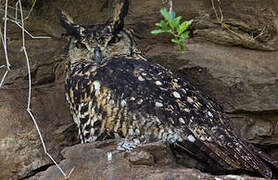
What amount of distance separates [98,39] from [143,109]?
70 cm

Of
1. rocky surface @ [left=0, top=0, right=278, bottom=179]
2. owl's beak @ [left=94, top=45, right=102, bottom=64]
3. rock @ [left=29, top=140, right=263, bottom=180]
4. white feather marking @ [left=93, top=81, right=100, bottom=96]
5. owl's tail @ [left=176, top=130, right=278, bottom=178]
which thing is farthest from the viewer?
rocky surface @ [left=0, top=0, right=278, bottom=179]

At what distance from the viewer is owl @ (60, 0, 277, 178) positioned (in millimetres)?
2592

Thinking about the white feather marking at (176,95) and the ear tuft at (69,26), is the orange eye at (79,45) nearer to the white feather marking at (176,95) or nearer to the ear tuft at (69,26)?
the ear tuft at (69,26)

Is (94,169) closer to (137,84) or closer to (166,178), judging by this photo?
(166,178)

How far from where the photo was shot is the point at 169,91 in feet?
9.32

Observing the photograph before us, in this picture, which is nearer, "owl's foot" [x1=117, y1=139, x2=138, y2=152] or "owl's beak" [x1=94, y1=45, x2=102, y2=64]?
"owl's foot" [x1=117, y1=139, x2=138, y2=152]

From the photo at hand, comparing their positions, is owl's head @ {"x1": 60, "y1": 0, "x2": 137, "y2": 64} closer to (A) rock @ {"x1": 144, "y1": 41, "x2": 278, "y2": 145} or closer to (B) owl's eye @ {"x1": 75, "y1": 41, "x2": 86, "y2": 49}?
(B) owl's eye @ {"x1": 75, "y1": 41, "x2": 86, "y2": 49}

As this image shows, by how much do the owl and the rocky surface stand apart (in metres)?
0.38

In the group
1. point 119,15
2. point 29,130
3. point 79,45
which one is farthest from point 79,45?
point 29,130

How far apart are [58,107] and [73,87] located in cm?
49

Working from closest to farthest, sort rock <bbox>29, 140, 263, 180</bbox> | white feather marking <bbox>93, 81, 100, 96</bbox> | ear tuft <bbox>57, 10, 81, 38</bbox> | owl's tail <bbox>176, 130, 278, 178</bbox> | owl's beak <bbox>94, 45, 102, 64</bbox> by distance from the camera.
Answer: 1. rock <bbox>29, 140, 263, 180</bbox>
2. owl's tail <bbox>176, 130, 278, 178</bbox>
3. white feather marking <bbox>93, 81, 100, 96</bbox>
4. owl's beak <bbox>94, 45, 102, 64</bbox>
5. ear tuft <bbox>57, 10, 81, 38</bbox>

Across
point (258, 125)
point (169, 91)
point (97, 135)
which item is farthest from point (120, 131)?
point (258, 125)

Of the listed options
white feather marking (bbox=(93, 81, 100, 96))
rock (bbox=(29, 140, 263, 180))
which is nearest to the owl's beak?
white feather marking (bbox=(93, 81, 100, 96))

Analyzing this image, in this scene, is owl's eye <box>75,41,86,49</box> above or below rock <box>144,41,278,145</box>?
A: above
